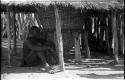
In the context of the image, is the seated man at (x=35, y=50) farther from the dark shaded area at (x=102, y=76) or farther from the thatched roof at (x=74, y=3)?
the dark shaded area at (x=102, y=76)

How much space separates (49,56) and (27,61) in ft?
2.33

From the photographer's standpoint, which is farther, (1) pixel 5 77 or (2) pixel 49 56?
(2) pixel 49 56

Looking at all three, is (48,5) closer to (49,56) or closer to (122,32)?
(49,56)

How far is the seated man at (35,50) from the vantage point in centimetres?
932

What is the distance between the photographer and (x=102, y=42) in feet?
48.0

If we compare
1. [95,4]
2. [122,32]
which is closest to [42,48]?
[95,4]

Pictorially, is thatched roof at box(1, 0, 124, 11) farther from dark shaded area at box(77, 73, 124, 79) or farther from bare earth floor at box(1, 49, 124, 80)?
dark shaded area at box(77, 73, 124, 79)

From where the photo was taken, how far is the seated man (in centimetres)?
932

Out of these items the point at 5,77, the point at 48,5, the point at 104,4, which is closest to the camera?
the point at 5,77

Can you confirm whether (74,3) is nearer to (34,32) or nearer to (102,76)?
(34,32)

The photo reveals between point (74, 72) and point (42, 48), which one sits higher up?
point (42, 48)

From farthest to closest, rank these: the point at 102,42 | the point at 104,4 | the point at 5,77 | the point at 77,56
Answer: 1. the point at 102,42
2. the point at 77,56
3. the point at 104,4
4. the point at 5,77

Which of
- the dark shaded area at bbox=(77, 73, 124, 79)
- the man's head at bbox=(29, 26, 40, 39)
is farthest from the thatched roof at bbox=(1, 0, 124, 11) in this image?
the dark shaded area at bbox=(77, 73, 124, 79)

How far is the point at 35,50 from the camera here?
30.8ft
